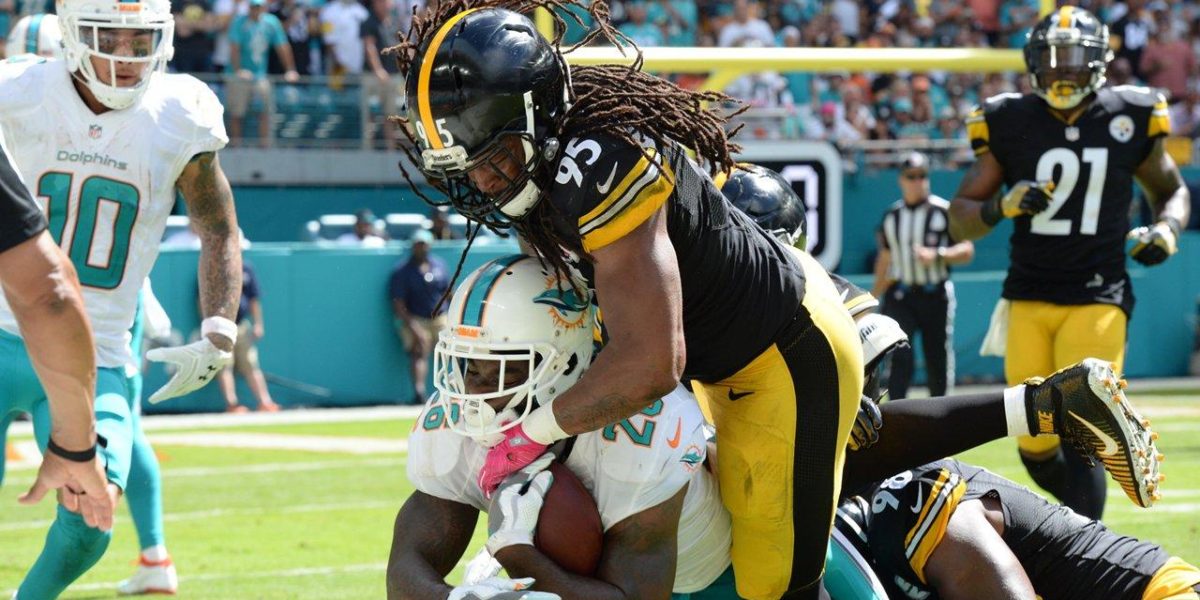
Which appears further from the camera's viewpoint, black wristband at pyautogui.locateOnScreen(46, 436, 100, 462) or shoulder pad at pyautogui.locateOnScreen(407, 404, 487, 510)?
shoulder pad at pyautogui.locateOnScreen(407, 404, 487, 510)

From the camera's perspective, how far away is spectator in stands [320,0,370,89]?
1364 cm

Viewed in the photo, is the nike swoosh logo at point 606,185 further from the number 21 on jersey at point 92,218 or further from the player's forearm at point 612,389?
the number 21 on jersey at point 92,218

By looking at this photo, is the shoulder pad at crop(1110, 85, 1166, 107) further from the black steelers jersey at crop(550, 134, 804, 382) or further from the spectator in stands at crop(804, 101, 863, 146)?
the spectator in stands at crop(804, 101, 863, 146)

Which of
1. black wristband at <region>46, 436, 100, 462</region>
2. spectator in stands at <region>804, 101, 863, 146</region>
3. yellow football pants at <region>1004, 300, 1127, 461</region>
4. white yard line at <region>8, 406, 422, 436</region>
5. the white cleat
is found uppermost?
black wristband at <region>46, 436, 100, 462</region>

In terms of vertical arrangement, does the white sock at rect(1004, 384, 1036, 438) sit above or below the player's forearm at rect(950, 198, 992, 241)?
below

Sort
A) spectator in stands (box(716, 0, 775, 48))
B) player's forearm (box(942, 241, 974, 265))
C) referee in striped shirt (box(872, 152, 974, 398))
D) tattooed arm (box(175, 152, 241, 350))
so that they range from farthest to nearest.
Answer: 1. spectator in stands (box(716, 0, 775, 48))
2. referee in striped shirt (box(872, 152, 974, 398))
3. player's forearm (box(942, 241, 974, 265))
4. tattooed arm (box(175, 152, 241, 350))

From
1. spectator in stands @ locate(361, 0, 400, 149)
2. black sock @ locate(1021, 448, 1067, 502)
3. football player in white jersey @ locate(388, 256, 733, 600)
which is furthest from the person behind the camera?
spectator in stands @ locate(361, 0, 400, 149)

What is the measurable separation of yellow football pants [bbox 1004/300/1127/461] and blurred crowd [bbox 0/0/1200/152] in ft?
18.1

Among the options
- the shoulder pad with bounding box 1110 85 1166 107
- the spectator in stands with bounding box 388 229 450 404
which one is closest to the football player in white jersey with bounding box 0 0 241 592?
the shoulder pad with bounding box 1110 85 1166 107

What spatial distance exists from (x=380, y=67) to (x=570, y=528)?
1114cm

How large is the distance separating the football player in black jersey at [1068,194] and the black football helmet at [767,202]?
180cm

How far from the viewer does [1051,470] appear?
5.66 metres

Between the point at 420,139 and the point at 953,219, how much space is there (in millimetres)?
3310

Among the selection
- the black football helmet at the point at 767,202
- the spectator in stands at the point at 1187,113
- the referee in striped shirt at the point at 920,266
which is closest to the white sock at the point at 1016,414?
the black football helmet at the point at 767,202
